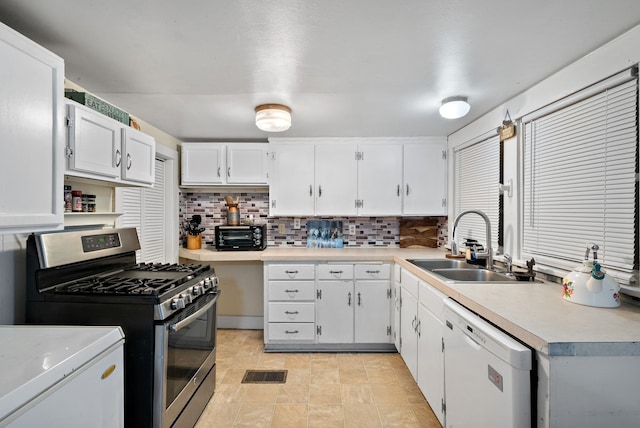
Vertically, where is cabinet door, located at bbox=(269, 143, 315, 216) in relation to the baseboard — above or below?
above

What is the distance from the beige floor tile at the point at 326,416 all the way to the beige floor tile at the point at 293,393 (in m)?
0.11

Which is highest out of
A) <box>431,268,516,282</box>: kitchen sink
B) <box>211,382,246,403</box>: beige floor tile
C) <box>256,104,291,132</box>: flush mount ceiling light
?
<box>256,104,291,132</box>: flush mount ceiling light

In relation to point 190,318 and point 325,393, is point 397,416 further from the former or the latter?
point 190,318

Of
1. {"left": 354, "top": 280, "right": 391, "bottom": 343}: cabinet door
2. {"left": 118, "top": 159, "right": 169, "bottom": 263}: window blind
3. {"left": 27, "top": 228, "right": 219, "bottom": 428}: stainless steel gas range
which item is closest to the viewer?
{"left": 27, "top": 228, "right": 219, "bottom": 428}: stainless steel gas range

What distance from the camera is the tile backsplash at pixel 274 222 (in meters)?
3.74

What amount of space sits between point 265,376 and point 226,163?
6.90 feet

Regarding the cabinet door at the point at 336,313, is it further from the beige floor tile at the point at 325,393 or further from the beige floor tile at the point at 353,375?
the beige floor tile at the point at 325,393

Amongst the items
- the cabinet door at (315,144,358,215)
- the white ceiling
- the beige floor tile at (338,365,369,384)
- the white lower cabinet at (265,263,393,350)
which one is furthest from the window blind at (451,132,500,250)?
the beige floor tile at (338,365,369,384)

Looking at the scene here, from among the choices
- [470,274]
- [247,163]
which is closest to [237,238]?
[247,163]

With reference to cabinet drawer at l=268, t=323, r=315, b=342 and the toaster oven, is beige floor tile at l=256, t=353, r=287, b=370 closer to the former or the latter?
cabinet drawer at l=268, t=323, r=315, b=342

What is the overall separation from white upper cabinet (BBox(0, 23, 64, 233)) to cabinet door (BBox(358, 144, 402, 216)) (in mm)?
2560

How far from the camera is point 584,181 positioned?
172cm

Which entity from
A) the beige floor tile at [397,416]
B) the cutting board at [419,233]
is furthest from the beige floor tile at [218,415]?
the cutting board at [419,233]

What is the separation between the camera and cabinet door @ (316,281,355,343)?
305cm
